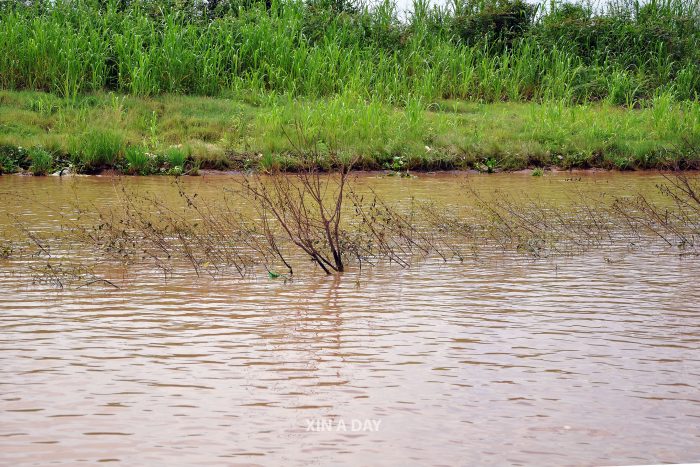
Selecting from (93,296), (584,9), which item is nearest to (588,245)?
(93,296)

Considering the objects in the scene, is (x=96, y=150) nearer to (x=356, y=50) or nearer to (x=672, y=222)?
(x=356, y=50)

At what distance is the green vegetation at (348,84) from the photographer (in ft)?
56.3

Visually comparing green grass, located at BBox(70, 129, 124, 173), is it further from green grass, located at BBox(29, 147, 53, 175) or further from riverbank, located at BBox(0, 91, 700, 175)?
green grass, located at BBox(29, 147, 53, 175)

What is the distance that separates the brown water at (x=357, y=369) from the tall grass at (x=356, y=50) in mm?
12672

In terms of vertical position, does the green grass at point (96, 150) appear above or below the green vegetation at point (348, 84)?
below

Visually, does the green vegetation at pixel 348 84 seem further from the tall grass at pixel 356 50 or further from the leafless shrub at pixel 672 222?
the leafless shrub at pixel 672 222

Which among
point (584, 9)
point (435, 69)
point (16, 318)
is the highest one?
point (584, 9)

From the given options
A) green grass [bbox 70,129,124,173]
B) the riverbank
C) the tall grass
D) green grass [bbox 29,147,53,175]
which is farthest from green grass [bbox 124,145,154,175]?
the tall grass

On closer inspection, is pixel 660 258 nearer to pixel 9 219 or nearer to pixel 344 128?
pixel 9 219

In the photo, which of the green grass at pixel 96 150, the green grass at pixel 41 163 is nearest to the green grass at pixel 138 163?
the green grass at pixel 96 150

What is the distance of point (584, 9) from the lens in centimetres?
2511

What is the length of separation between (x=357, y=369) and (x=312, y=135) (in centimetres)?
1213

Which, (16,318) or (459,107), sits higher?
(459,107)

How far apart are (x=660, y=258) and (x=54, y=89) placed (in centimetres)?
1386
